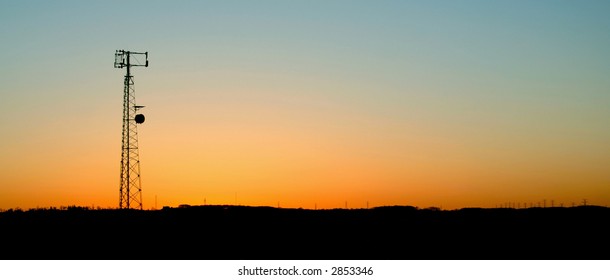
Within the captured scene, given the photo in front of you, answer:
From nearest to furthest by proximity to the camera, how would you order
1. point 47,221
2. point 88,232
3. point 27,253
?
point 27,253 < point 88,232 < point 47,221

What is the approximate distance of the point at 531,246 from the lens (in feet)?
158

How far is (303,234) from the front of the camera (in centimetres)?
5284

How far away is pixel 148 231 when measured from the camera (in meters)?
53.3

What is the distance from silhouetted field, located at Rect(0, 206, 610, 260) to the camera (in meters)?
46.1

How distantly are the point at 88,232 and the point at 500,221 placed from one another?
28166mm

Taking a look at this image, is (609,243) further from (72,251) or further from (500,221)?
(72,251)

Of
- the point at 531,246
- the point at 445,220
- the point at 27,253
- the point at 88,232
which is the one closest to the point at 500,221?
the point at 445,220

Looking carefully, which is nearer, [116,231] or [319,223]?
[116,231]

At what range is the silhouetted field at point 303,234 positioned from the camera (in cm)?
4606

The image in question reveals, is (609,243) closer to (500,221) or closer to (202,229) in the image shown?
(500,221)
